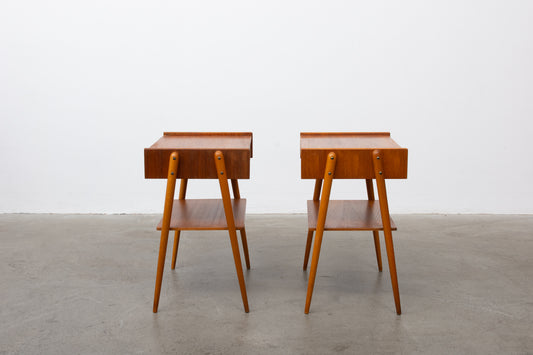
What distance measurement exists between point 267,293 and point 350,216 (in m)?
0.62

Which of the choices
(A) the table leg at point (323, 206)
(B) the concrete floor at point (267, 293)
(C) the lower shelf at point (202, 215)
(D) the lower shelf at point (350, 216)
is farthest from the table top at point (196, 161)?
(B) the concrete floor at point (267, 293)

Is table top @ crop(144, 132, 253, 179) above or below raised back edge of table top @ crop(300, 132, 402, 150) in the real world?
below

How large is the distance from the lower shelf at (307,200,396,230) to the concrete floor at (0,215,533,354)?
0.43 m

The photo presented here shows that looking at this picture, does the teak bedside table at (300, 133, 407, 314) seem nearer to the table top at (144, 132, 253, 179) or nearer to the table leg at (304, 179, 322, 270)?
the table top at (144, 132, 253, 179)

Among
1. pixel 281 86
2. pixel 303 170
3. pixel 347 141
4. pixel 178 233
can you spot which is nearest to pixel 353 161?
pixel 303 170

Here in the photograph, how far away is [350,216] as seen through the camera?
131 inches

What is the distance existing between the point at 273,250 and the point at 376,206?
0.94m

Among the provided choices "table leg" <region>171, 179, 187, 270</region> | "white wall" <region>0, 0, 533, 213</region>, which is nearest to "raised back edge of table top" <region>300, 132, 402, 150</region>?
"table leg" <region>171, 179, 187, 270</region>

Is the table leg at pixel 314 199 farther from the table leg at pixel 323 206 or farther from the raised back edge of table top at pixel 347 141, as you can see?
the table leg at pixel 323 206

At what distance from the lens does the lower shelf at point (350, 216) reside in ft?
10.2

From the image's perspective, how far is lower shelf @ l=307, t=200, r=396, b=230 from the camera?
122 inches

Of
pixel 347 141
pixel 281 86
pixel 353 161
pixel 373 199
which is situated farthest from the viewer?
pixel 281 86

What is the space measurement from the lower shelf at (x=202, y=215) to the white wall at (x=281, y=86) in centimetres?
168

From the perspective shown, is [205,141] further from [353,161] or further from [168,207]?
[353,161]
